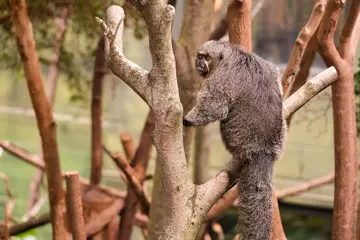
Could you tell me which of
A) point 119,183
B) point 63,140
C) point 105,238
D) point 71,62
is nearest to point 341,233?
point 105,238

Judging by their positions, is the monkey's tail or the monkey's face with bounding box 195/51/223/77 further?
the monkey's face with bounding box 195/51/223/77

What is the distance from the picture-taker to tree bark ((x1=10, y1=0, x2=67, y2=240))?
A: 1949mm

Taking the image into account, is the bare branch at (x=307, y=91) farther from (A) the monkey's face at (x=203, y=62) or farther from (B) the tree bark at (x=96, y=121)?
(B) the tree bark at (x=96, y=121)

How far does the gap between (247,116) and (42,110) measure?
2.72ft

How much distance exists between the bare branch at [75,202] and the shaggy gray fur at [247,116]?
36cm

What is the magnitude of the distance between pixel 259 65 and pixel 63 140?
3.32m

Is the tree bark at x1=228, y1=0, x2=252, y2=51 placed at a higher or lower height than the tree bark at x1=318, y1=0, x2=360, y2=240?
higher

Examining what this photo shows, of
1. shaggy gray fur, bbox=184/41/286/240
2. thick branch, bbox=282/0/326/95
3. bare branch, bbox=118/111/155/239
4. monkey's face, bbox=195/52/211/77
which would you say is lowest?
bare branch, bbox=118/111/155/239

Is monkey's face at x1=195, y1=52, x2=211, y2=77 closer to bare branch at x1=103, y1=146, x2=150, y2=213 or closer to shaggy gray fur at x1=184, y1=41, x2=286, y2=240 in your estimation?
shaggy gray fur at x1=184, y1=41, x2=286, y2=240

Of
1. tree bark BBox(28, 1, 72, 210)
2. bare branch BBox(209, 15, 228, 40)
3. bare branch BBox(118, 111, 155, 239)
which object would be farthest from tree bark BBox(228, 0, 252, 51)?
tree bark BBox(28, 1, 72, 210)

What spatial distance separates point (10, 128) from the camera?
193 inches

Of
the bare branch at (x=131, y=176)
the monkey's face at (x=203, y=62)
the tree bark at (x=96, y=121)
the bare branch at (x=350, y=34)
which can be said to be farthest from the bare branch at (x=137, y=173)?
the bare branch at (x=350, y=34)

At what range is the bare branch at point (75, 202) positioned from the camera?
168 cm

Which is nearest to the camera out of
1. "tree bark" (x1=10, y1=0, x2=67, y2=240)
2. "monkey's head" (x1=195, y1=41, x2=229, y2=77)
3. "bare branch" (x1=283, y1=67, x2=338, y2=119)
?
"bare branch" (x1=283, y1=67, x2=338, y2=119)
